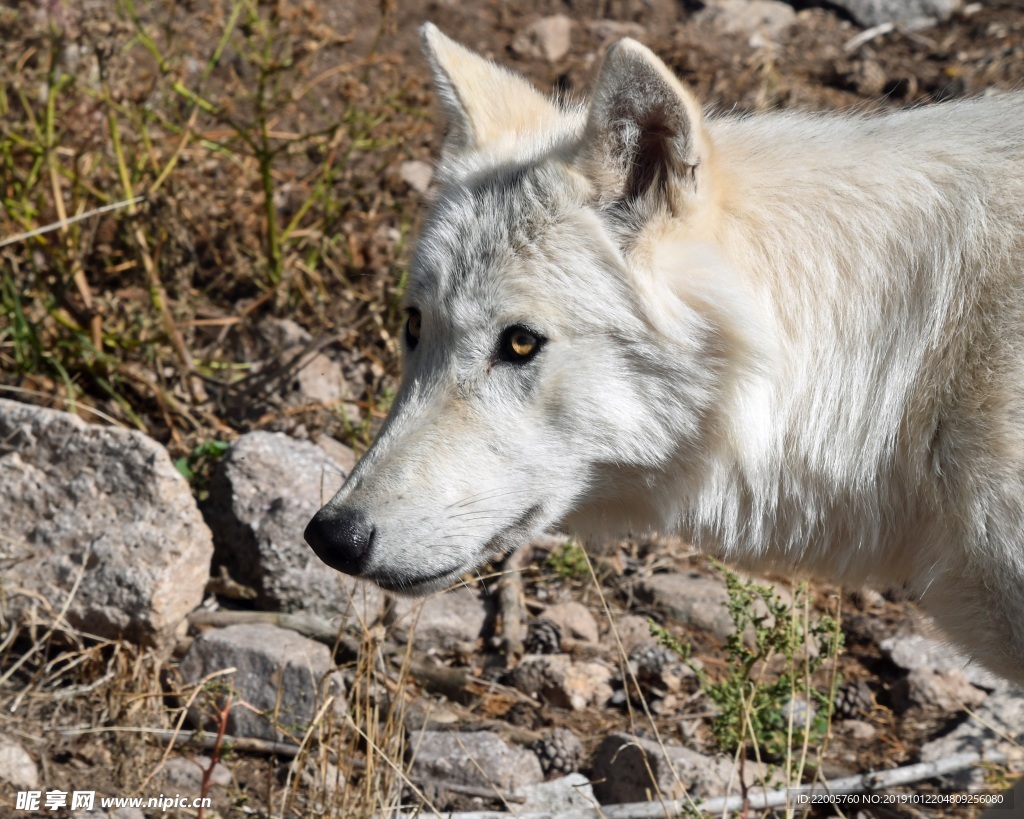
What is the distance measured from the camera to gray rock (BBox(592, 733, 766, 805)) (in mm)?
3627

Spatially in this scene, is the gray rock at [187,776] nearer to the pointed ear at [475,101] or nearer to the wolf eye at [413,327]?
the wolf eye at [413,327]

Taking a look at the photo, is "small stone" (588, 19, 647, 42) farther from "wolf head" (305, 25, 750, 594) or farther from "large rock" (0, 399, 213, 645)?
"wolf head" (305, 25, 750, 594)

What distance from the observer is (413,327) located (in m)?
3.11

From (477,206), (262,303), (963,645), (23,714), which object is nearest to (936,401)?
(963,645)

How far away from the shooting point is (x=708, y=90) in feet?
23.8

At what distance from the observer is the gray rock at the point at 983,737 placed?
3855mm

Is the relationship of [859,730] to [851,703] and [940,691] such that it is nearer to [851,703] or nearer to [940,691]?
[851,703]

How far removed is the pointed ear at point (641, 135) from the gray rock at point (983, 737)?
8.04 feet

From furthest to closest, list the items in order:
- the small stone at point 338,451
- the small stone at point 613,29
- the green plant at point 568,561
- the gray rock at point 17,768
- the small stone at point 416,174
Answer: the small stone at point 613,29
the small stone at point 416,174
the small stone at point 338,451
the green plant at point 568,561
the gray rock at point 17,768

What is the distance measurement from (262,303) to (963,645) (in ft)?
13.9

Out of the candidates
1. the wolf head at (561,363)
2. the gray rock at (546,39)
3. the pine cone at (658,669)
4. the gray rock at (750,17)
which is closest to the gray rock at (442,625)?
the pine cone at (658,669)

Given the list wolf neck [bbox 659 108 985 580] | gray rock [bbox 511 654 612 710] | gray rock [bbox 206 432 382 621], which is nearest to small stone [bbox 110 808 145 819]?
gray rock [bbox 206 432 382 621]

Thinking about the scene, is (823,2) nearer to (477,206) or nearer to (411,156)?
(411,156)

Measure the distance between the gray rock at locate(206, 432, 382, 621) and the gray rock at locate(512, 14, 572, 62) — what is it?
161 inches
